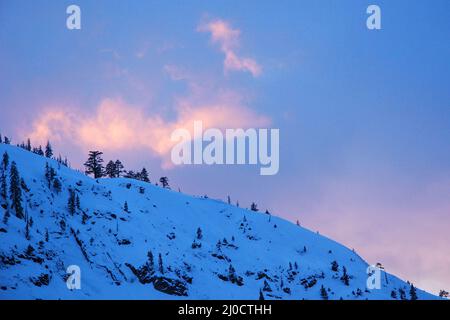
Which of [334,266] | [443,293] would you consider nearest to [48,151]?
[334,266]

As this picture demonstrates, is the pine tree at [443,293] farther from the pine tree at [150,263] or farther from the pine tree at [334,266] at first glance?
the pine tree at [150,263]

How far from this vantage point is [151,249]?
263ft

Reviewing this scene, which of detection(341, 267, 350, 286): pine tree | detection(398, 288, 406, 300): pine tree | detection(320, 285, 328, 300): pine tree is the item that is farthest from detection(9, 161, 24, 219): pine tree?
detection(398, 288, 406, 300): pine tree

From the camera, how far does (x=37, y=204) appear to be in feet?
238

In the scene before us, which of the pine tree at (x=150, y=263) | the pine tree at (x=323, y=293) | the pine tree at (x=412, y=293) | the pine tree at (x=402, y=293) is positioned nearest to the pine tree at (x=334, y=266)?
the pine tree at (x=323, y=293)

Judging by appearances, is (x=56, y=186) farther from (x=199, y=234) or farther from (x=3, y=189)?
(x=199, y=234)

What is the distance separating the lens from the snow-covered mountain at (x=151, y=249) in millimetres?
61484

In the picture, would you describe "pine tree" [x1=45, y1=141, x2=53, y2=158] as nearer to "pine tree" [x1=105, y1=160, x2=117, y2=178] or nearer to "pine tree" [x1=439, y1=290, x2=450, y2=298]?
"pine tree" [x1=105, y1=160, x2=117, y2=178]

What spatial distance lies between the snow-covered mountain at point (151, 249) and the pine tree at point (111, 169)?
829 inches

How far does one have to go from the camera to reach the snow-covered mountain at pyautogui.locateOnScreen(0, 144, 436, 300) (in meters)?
61.5

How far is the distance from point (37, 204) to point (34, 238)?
1058cm

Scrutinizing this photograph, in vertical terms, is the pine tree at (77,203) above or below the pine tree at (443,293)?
above

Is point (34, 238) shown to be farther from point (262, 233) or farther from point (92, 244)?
point (262, 233)
